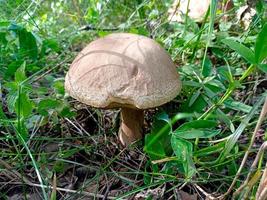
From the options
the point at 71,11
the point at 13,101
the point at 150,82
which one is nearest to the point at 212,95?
the point at 150,82

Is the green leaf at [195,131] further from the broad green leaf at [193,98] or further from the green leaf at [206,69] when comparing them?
the green leaf at [206,69]

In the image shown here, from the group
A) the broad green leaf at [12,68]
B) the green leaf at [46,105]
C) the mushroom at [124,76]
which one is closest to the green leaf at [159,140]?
the mushroom at [124,76]

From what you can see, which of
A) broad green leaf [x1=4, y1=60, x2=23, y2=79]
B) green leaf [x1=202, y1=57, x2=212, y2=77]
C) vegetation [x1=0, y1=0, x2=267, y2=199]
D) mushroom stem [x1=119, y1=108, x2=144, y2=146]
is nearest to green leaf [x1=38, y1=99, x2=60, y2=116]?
vegetation [x1=0, y1=0, x2=267, y2=199]

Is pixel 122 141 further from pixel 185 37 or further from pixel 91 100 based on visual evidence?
pixel 185 37

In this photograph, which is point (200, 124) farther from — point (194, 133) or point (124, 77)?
point (124, 77)

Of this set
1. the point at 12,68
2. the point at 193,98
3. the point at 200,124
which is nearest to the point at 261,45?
the point at 200,124
